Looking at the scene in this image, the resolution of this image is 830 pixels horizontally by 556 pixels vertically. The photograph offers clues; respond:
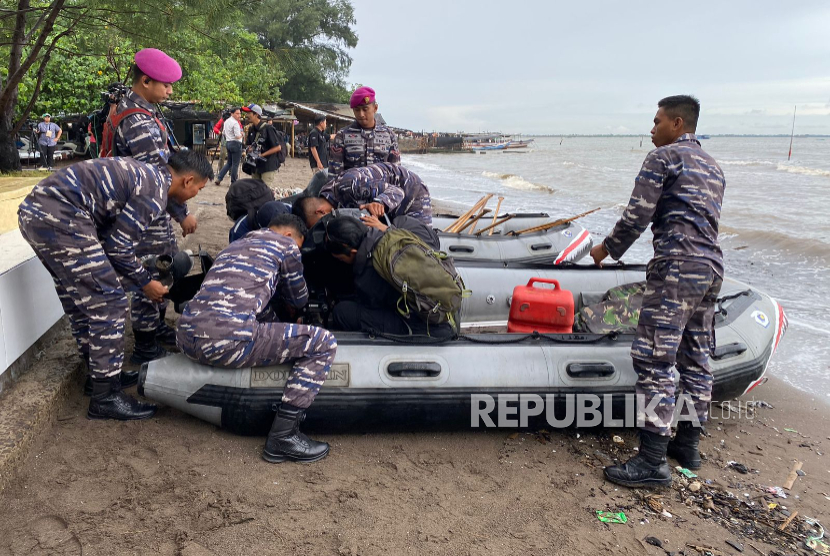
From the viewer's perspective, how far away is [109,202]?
2582 millimetres

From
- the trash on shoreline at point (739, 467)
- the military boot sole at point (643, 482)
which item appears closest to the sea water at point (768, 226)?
the trash on shoreline at point (739, 467)

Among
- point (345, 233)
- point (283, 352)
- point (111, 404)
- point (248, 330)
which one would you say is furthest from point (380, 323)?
point (111, 404)

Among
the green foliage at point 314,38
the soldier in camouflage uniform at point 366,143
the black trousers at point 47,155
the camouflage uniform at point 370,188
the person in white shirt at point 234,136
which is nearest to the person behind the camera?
the camouflage uniform at point 370,188

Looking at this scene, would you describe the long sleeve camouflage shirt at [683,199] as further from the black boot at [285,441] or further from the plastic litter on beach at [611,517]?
the black boot at [285,441]

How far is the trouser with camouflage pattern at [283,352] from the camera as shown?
2.60m

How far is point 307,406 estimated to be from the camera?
2.69 m

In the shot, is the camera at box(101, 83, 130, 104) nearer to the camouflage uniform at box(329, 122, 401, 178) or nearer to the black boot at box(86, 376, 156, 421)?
the black boot at box(86, 376, 156, 421)

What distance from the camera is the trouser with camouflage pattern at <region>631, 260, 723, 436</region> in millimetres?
2633

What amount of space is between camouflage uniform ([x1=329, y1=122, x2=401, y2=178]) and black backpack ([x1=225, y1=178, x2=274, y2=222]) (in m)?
0.98

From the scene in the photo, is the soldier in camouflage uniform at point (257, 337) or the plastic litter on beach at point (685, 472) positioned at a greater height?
the soldier in camouflage uniform at point (257, 337)

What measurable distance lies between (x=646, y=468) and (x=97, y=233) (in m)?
2.73

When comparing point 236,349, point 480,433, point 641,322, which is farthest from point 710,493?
point 236,349

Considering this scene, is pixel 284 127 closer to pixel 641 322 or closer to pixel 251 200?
pixel 251 200

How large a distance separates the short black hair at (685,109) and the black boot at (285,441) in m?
2.22
